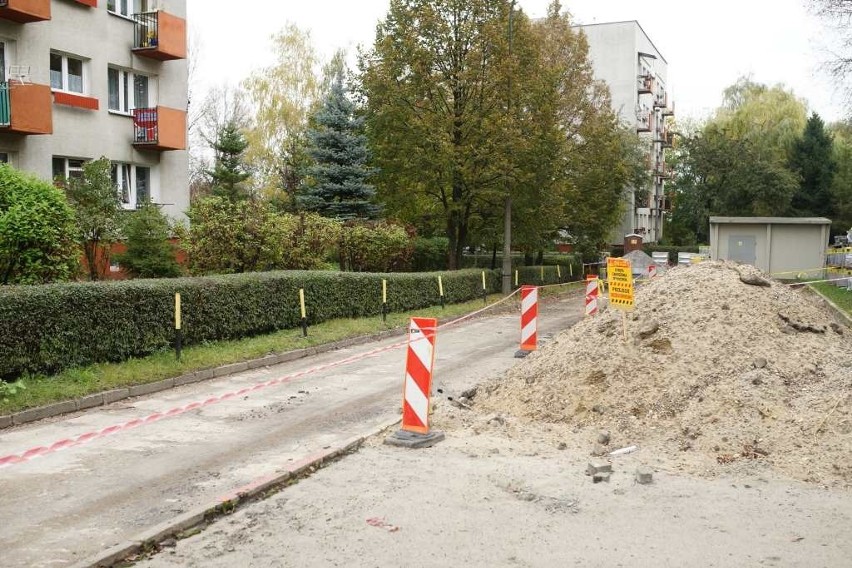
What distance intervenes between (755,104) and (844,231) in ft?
48.2

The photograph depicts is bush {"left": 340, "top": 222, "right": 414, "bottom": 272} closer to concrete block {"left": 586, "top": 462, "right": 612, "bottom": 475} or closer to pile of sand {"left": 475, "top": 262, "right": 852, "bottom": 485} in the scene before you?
pile of sand {"left": 475, "top": 262, "right": 852, "bottom": 485}

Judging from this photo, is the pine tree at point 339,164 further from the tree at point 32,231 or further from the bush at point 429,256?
the tree at point 32,231

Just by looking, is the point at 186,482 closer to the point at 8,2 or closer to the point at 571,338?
the point at 571,338

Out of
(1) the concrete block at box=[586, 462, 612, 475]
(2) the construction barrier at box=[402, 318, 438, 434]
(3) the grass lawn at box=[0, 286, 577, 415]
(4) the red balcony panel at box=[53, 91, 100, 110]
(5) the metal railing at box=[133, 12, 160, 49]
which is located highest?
(5) the metal railing at box=[133, 12, 160, 49]

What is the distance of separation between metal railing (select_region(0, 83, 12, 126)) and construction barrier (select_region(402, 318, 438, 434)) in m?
15.0

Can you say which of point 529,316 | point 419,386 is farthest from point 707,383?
point 529,316

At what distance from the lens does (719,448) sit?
758 centimetres

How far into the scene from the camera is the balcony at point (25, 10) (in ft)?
61.4

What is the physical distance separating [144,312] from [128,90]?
43.6 ft

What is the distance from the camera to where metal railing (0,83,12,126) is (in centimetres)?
1880

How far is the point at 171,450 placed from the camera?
8.34 meters

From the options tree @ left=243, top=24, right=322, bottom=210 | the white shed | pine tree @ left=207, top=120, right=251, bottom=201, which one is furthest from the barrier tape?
tree @ left=243, top=24, right=322, bottom=210

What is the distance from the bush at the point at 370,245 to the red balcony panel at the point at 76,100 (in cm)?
819

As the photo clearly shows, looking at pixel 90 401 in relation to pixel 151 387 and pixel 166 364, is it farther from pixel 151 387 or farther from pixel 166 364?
pixel 166 364
